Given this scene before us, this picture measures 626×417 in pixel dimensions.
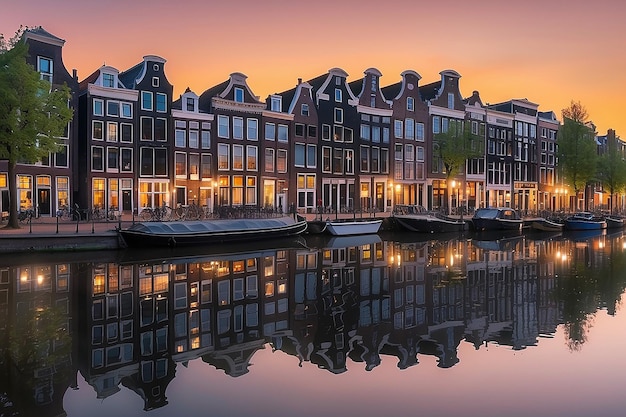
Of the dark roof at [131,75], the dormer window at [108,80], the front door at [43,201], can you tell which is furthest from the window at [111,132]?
the front door at [43,201]

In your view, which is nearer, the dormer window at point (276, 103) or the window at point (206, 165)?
the window at point (206, 165)

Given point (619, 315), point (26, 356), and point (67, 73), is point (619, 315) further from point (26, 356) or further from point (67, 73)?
point (67, 73)

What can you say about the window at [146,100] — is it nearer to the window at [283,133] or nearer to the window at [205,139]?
the window at [205,139]

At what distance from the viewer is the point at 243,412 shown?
8531mm

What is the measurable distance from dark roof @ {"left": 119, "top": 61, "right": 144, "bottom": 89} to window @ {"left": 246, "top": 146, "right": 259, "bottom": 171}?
1174cm

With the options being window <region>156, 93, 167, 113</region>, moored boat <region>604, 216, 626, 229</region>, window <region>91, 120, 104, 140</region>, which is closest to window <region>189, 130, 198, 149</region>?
window <region>156, 93, 167, 113</region>

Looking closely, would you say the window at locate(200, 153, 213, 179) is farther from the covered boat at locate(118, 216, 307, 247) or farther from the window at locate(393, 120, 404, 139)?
the window at locate(393, 120, 404, 139)

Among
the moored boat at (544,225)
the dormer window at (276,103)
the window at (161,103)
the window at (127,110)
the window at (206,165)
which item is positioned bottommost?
the moored boat at (544,225)

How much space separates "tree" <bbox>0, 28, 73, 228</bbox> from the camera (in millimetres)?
29875

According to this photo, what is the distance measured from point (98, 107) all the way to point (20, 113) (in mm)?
11331

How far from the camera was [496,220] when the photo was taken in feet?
162

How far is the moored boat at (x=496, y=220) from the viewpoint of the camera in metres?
49.2

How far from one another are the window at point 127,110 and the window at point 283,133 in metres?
14.5

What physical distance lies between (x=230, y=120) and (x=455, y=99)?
3062cm
